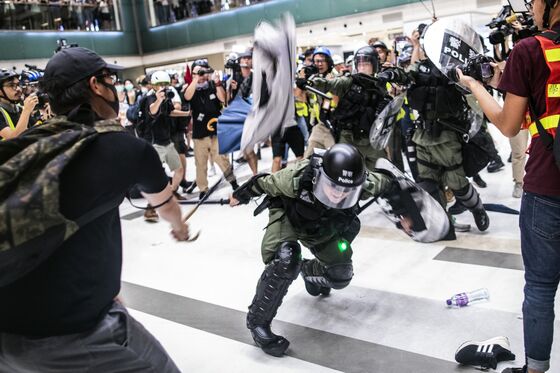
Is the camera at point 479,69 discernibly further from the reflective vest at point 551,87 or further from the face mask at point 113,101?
the face mask at point 113,101

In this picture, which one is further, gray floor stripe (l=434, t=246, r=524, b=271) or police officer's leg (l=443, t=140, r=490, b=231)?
police officer's leg (l=443, t=140, r=490, b=231)

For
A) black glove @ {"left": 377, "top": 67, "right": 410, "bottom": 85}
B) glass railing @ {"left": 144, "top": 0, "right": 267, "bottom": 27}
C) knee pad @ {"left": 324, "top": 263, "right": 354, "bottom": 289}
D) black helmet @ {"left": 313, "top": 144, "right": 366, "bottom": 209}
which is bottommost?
knee pad @ {"left": 324, "top": 263, "right": 354, "bottom": 289}

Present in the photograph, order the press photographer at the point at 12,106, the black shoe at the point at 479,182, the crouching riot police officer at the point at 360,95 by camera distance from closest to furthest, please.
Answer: the press photographer at the point at 12,106 < the crouching riot police officer at the point at 360,95 < the black shoe at the point at 479,182

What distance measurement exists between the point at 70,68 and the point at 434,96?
304 centimetres

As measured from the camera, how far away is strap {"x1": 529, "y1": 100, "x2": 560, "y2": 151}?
1630 millimetres

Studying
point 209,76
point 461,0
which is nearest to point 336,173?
point 209,76

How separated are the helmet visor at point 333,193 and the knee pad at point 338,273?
0.39m

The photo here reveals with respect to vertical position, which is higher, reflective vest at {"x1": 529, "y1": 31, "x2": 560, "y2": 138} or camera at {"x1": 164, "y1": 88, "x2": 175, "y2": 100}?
reflective vest at {"x1": 529, "y1": 31, "x2": 560, "y2": 138}

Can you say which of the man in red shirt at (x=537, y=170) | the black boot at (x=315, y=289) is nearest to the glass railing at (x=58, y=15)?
the black boot at (x=315, y=289)

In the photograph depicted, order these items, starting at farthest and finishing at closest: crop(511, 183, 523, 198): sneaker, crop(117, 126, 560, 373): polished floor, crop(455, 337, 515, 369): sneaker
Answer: crop(511, 183, 523, 198): sneaker → crop(117, 126, 560, 373): polished floor → crop(455, 337, 515, 369): sneaker

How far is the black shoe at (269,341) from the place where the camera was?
2.44m

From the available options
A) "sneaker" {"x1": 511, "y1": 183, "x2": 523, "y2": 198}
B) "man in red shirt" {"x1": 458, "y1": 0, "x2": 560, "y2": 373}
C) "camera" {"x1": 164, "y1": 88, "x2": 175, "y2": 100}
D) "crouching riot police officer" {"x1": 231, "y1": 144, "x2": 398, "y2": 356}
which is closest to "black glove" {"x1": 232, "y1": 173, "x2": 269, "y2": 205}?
"crouching riot police officer" {"x1": 231, "y1": 144, "x2": 398, "y2": 356}

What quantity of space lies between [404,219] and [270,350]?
0.96m

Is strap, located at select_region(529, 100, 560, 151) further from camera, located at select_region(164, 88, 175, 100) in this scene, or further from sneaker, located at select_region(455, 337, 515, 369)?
camera, located at select_region(164, 88, 175, 100)
